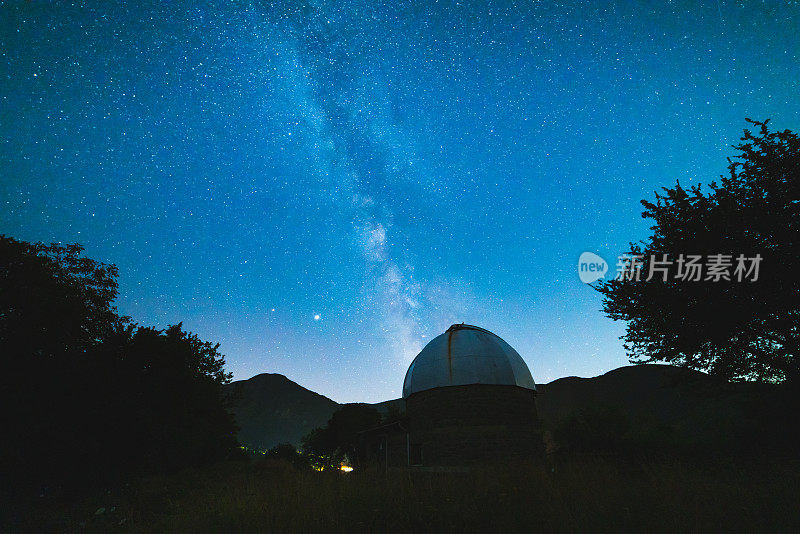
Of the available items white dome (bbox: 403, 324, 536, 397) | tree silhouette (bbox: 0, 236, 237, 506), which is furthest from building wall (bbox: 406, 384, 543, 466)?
tree silhouette (bbox: 0, 236, 237, 506)

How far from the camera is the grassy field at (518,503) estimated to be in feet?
14.2

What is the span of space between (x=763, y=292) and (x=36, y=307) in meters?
29.0

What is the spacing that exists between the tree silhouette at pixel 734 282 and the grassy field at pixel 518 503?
6671 millimetres

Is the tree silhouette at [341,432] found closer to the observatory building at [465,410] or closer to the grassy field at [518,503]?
the observatory building at [465,410]

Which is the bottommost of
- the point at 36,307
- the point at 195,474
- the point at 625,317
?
the point at 195,474

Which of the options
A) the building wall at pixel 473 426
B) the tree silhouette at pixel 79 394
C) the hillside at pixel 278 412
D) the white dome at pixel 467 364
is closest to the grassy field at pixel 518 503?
the tree silhouette at pixel 79 394

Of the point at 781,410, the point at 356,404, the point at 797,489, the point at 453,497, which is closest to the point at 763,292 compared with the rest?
the point at 797,489

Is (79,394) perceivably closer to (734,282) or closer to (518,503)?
(518,503)

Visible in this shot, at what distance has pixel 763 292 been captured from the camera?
11.6m

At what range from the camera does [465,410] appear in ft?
65.9

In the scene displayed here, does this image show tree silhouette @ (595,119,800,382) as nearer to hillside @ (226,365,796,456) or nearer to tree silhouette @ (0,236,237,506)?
hillside @ (226,365,796,456)

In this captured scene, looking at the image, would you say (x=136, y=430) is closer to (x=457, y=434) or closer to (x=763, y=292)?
(x=457, y=434)

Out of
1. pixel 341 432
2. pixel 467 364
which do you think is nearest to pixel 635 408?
pixel 341 432

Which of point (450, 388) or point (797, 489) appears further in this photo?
point (450, 388)
